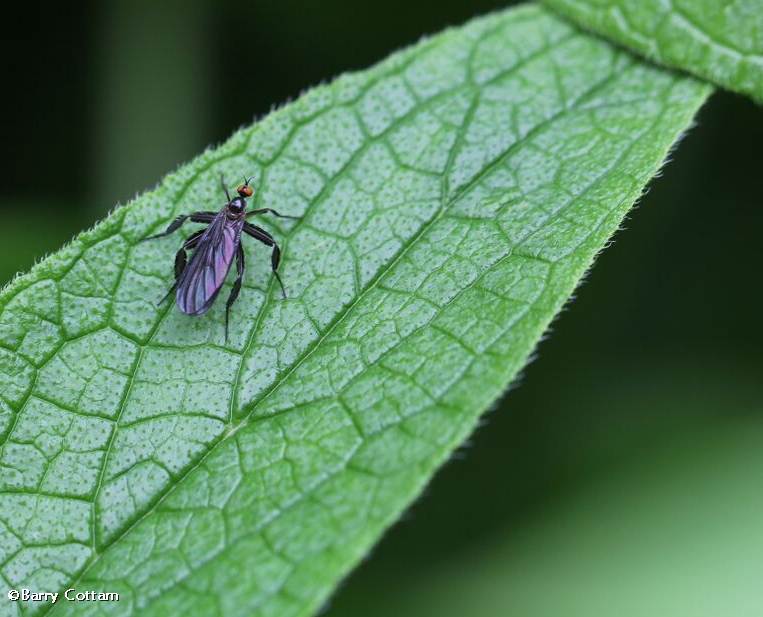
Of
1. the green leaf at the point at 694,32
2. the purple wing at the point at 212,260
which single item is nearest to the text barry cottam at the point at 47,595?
the purple wing at the point at 212,260

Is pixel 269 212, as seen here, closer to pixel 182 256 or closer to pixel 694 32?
pixel 182 256

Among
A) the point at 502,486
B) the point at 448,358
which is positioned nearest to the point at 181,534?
the point at 448,358

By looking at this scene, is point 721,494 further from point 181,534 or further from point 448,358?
point 181,534

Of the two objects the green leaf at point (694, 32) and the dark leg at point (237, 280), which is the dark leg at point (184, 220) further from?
the green leaf at point (694, 32)

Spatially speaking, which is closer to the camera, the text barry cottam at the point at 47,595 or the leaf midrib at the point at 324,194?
the text barry cottam at the point at 47,595

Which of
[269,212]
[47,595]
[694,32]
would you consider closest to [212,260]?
[269,212]
